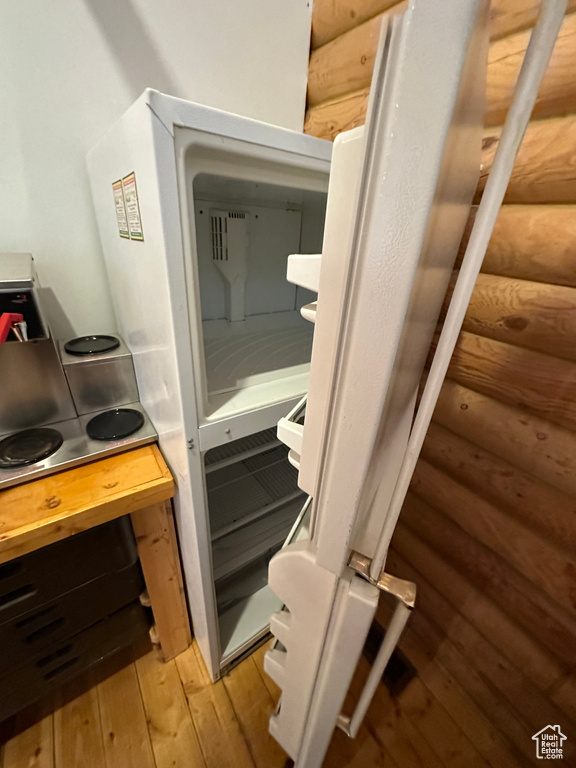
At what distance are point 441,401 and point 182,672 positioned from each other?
1288 millimetres

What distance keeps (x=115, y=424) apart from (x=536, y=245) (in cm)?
114

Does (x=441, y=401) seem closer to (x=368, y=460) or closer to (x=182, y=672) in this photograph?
(x=368, y=460)

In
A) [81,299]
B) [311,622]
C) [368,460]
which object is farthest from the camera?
[81,299]

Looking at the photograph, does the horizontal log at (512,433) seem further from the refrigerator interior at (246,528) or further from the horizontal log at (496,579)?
the refrigerator interior at (246,528)

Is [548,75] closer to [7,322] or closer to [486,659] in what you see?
[7,322]

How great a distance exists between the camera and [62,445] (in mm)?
791

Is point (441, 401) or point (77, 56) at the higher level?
point (77, 56)

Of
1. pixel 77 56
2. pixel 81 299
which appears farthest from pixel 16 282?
pixel 77 56

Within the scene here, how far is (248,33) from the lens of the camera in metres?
0.86

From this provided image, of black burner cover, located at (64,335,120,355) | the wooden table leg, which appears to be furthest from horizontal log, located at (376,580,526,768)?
black burner cover, located at (64,335,120,355)

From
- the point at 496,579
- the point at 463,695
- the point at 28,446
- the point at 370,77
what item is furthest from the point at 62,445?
the point at 463,695

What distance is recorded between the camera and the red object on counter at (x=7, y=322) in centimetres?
62

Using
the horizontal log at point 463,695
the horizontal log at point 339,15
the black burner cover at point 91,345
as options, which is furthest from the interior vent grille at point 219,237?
the horizontal log at point 463,695

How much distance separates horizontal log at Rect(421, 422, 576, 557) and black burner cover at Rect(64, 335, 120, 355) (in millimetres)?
1030
